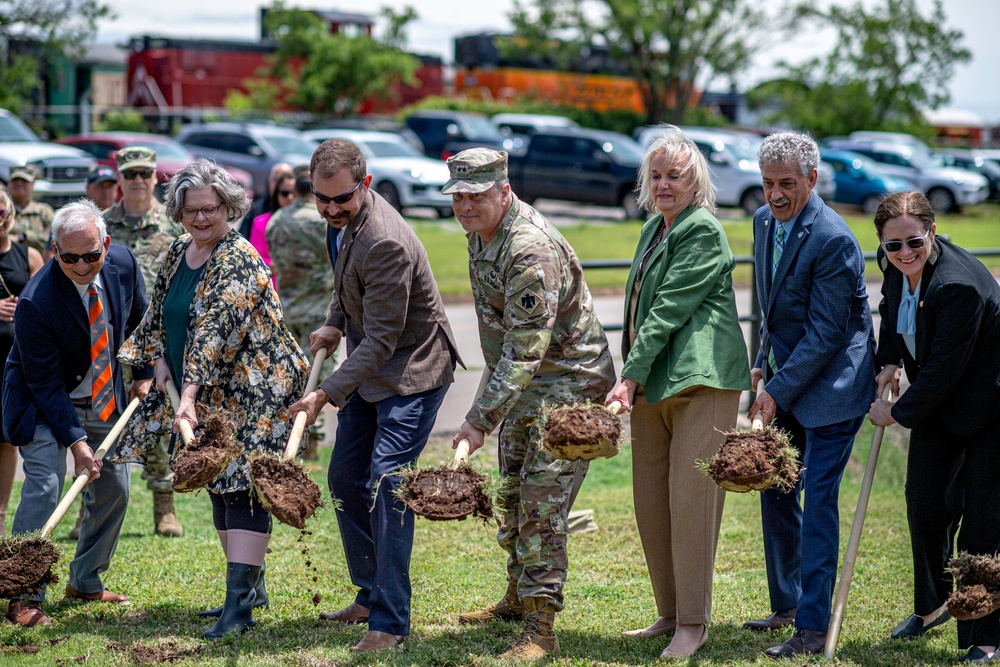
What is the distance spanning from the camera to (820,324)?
180 inches

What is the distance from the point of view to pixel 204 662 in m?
4.54

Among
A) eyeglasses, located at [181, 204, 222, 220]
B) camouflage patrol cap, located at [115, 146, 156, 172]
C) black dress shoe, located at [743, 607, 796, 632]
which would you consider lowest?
black dress shoe, located at [743, 607, 796, 632]

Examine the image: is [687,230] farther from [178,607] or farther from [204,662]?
[178,607]

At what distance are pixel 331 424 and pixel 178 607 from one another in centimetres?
399

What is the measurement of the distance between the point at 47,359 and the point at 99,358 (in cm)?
24

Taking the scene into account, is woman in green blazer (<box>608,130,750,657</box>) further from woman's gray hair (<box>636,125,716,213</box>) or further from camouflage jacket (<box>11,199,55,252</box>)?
camouflage jacket (<box>11,199,55,252</box>)

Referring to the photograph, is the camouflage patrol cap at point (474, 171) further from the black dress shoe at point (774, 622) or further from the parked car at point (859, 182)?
the parked car at point (859, 182)

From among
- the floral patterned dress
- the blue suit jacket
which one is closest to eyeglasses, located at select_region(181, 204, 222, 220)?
the floral patterned dress

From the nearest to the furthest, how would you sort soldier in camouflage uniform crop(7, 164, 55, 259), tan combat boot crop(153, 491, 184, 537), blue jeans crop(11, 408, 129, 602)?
blue jeans crop(11, 408, 129, 602)
tan combat boot crop(153, 491, 184, 537)
soldier in camouflage uniform crop(7, 164, 55, 259)

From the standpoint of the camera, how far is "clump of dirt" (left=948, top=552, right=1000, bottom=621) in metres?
4.26

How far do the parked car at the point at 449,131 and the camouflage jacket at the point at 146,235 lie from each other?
22814mm

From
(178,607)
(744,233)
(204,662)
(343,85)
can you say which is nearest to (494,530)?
(178,607)

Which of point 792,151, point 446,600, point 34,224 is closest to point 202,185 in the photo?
point 446,600

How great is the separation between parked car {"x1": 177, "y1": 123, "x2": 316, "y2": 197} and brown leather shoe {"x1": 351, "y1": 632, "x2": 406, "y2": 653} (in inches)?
736
